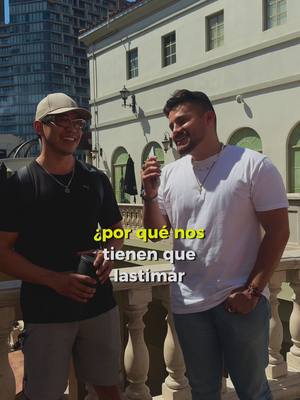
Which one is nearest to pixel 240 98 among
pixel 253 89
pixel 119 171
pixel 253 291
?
pixel 253 89

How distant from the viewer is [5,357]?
2.37 metres

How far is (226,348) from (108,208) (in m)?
0.88

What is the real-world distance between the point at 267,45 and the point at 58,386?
12681 millimetres

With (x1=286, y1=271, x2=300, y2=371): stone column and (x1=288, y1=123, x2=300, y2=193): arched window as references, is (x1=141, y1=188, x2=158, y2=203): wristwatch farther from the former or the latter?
(x1=288, y1=123, x2=300, y2=193): arched window

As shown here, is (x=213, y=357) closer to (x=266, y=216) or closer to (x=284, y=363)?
(x=266, y=216)

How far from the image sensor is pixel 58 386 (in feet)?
6.90

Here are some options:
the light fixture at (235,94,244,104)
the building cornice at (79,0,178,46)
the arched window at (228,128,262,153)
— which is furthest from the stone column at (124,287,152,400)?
the building cornice at (79,0,178,46)

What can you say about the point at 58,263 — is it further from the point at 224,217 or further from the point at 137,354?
the point at 137,354

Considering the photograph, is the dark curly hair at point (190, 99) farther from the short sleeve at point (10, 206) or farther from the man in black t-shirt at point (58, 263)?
the short sleeve at point (10, 206)

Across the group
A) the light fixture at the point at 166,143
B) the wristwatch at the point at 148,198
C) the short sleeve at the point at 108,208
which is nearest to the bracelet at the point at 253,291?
the wristwatch at the point at 148,198

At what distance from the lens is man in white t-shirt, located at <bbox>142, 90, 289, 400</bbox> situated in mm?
2066

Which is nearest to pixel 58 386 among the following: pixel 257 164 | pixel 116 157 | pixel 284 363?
pixel 257 164

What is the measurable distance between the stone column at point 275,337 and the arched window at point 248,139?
11.0 meters

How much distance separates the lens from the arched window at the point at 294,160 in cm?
1252
